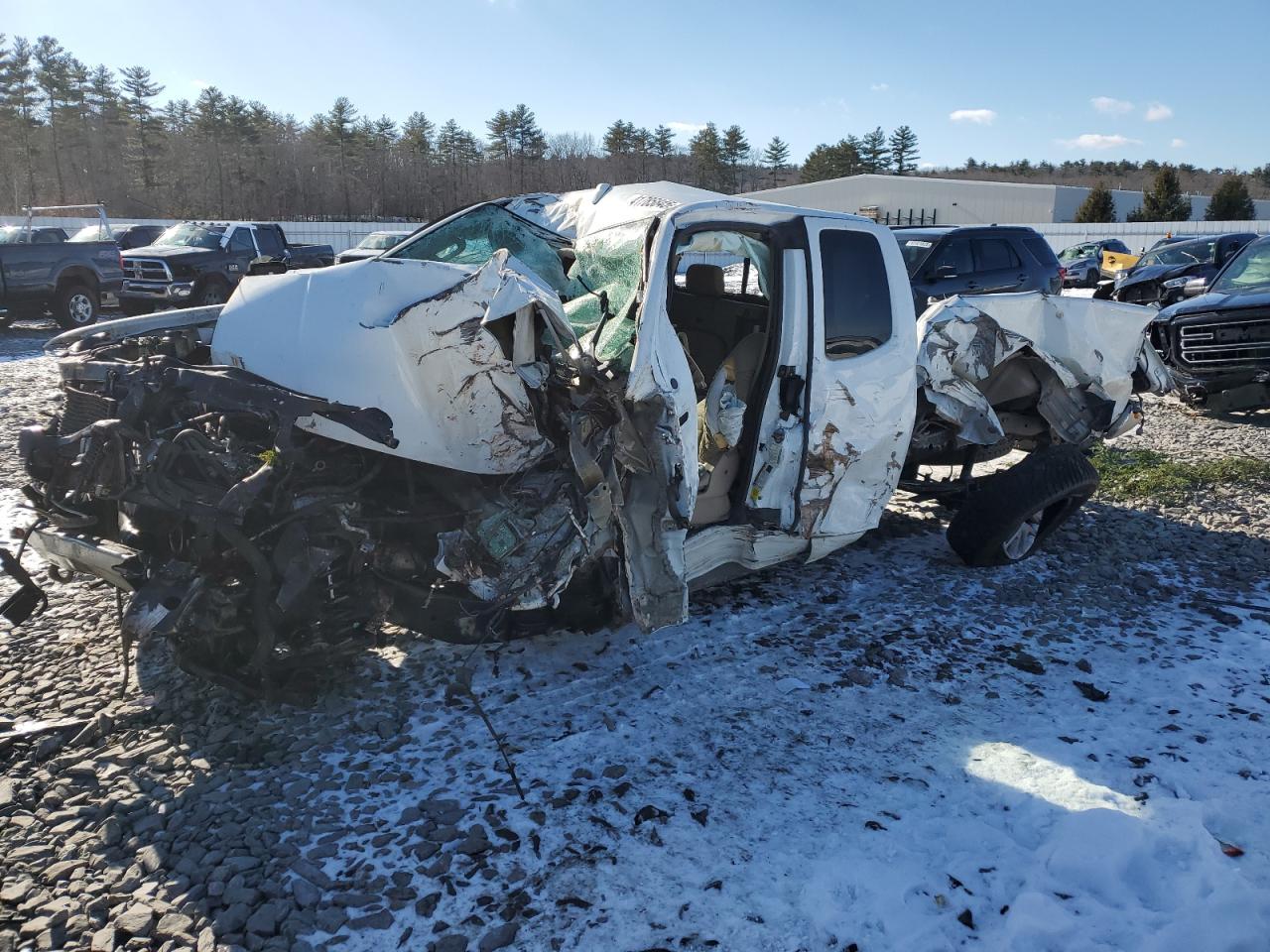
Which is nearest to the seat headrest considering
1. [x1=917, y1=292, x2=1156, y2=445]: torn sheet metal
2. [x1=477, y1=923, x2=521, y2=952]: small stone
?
[x1=917, y1=292, x2=1156, y2=445]: torn sheet metal

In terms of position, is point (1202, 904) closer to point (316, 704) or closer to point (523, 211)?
point (316, 704)

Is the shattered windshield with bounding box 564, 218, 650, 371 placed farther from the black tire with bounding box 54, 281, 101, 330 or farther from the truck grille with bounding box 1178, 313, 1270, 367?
the black tire with bounding box 54, 281, 101, 330

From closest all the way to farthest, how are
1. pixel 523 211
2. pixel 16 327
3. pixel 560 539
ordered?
1. pixel 560 539
2. pixel 523 211
3. pixel 16 327

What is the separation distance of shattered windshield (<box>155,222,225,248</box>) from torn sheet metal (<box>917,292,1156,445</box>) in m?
16.2

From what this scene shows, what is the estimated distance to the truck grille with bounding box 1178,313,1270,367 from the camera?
9.05 m

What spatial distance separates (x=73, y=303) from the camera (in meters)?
14.8

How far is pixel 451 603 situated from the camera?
349cm

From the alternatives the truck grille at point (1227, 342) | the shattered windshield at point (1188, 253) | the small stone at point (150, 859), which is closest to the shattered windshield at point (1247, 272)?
the truck grille at point (1227, 342)

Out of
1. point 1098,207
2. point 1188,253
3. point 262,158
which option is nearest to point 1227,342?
point 1188,253

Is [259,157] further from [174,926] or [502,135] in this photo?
[174,926]

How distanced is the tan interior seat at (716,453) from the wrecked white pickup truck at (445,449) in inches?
0.5

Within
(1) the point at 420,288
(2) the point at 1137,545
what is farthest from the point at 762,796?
(2) the point at 1137,545

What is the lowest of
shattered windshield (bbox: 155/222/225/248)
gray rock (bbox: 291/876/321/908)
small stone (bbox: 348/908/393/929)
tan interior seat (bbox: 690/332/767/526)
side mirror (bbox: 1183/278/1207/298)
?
small stone (bbox: 348/908/393/929)

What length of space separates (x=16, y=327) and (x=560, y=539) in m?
18.4
